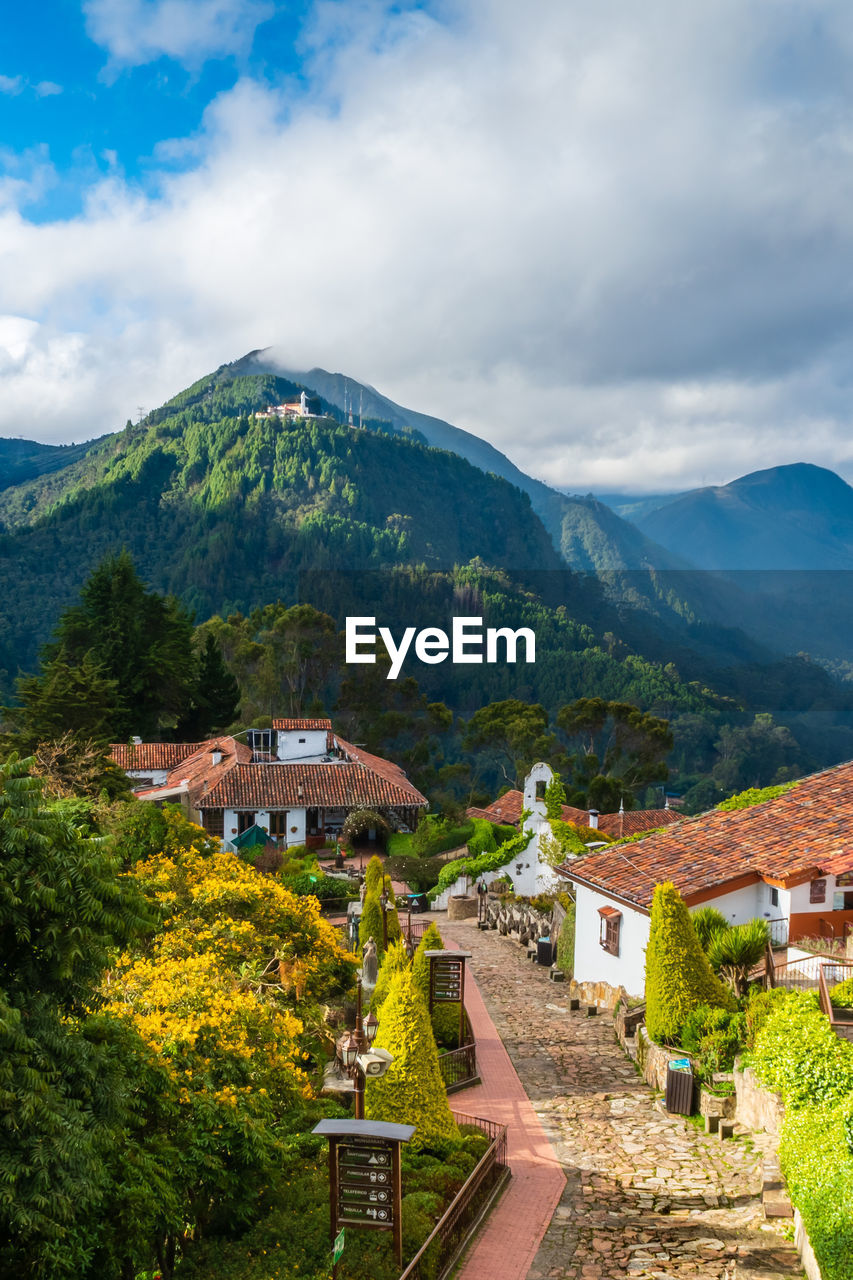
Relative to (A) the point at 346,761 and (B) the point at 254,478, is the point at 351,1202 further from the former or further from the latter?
(B) the point at 254,478

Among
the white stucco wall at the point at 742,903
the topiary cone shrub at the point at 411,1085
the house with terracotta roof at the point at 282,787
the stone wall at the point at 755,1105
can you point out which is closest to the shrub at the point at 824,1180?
the stone wall at the point at 755,1105

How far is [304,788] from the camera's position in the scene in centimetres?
3803

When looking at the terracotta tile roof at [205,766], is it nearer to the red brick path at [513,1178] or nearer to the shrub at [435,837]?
the shrub at [435,837]

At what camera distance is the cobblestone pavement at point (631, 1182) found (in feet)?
31.3

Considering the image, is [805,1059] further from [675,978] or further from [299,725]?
[299,725]

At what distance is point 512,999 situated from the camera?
68.2 ft

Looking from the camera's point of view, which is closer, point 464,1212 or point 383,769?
point 464,1212

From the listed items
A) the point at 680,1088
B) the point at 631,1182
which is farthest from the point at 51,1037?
the point at 680,1088

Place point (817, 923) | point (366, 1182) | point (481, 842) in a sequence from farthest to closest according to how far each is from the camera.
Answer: point (481, 842) < point (817, 923) < point (366, 1182)

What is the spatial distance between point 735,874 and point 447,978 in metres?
5.52

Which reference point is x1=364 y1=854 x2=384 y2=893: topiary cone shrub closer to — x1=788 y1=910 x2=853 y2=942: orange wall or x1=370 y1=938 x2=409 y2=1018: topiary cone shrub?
x1=370 y1=938 x2=409 y2=1018: topiary cone shrub

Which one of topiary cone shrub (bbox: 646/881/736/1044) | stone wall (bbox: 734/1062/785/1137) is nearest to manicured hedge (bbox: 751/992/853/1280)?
stone wall (bbox: 734/1062/785/1137)

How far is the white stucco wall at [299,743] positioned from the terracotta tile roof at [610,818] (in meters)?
9.12

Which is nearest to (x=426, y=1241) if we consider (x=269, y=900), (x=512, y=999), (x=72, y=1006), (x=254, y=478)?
(x=72, y=1006)
